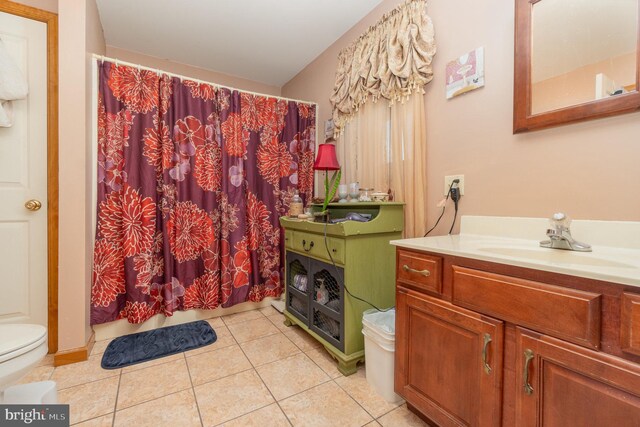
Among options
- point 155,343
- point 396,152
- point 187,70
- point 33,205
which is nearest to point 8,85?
point 33,205

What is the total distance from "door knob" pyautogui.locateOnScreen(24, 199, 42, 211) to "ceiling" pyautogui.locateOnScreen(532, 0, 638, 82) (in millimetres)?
2764

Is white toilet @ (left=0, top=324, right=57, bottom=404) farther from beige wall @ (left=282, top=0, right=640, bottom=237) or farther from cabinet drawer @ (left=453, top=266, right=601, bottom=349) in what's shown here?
beige wall @ (left=282, top=0, right=640, bottom=237)

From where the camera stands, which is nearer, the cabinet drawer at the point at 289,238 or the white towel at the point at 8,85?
the white towel at the point at 8,85

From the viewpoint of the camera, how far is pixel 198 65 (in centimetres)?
289

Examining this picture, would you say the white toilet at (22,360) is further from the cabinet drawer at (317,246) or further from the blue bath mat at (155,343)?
the cabinet drawer at (317,246)

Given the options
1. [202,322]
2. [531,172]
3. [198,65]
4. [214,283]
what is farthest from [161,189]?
[531,172]

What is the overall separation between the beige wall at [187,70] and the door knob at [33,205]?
1639 mm

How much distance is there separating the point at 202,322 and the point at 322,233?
1336 mm

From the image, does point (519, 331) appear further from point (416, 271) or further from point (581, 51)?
point (581, 51)

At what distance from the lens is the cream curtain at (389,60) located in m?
1.62

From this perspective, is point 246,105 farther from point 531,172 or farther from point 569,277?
point 569,277

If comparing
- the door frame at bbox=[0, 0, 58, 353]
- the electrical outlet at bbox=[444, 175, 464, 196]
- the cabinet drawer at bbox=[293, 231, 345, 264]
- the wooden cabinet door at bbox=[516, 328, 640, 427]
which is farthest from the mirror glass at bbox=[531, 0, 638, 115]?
the door frame at bbox=[0, 0, 58, 353]

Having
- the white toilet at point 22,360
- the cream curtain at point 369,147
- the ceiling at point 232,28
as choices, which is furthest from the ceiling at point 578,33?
the white toilet at point 22,360

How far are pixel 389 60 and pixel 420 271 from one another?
1.35m
